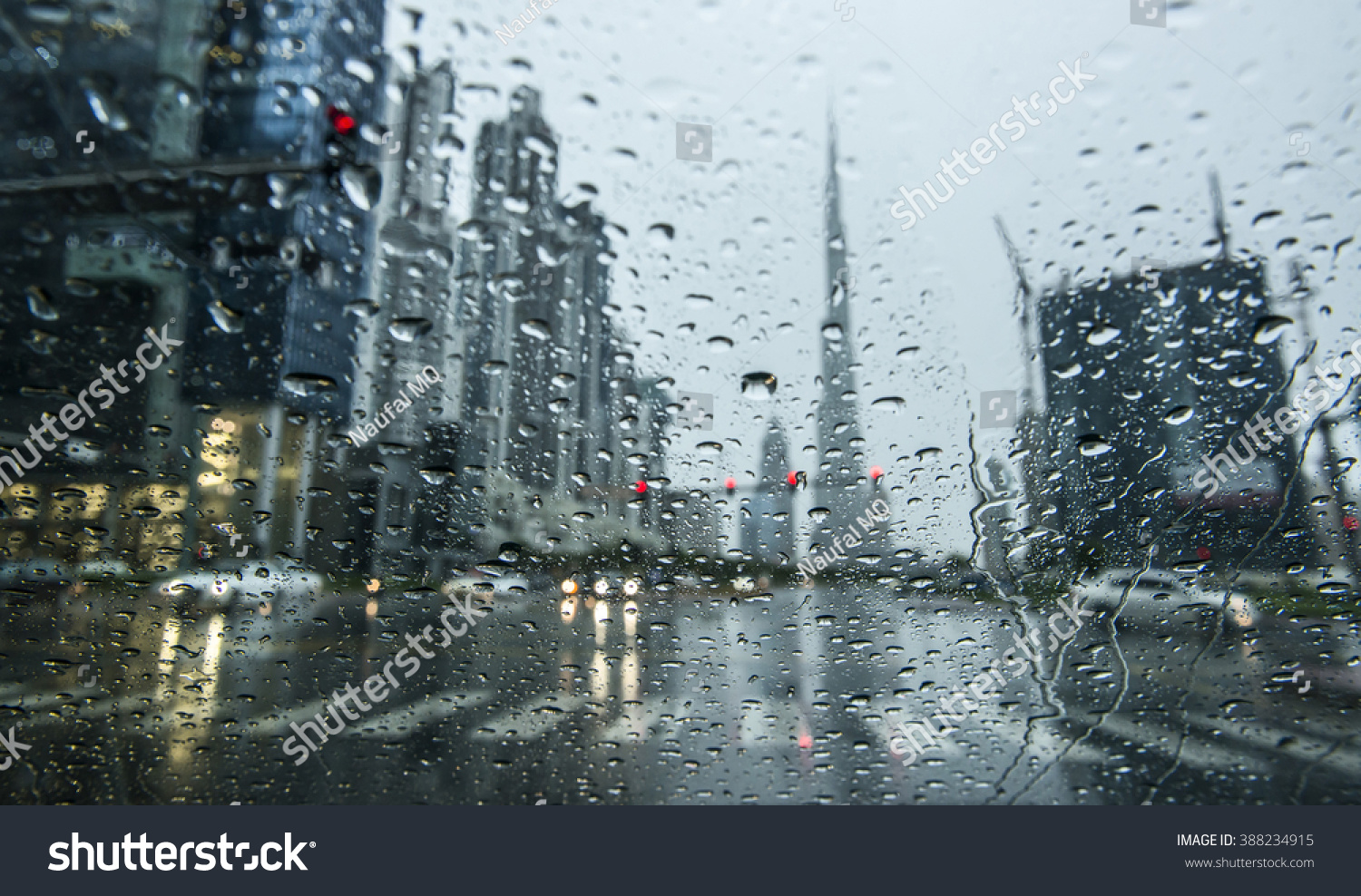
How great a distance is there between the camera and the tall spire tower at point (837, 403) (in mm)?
1945

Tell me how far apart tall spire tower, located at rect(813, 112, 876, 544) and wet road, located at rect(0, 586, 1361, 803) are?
393mm

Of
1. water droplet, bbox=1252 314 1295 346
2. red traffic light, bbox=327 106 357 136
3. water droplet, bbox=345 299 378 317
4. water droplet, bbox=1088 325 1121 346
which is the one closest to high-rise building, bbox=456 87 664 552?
water droplet, bbox=345 299 378 317

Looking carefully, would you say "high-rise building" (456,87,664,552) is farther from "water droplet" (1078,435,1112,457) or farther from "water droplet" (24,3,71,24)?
"water droplet" (1078,435,1112,457)

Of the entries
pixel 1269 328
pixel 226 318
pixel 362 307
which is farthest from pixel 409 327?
pixel 1269 328

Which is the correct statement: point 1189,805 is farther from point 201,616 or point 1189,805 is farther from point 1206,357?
point 201,616

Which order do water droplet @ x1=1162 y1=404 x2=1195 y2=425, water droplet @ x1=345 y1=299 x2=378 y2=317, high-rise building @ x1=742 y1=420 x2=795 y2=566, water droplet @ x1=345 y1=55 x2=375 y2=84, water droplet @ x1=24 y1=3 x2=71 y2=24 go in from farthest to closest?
high-rise building @ x1=742 y1=420 x2=795 y2=566 < water droplet @ x1=1162 y1=404 x2=1195 y2=425 < water droplet @ x1=345 y1=299 x2=378 y2=317 < water droplet @ x1=345 y1=55 x2=375 y2=84 < water droplet @ x1=24 y1=3 x2=71 y2=24

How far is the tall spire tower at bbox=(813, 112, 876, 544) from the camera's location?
195cm

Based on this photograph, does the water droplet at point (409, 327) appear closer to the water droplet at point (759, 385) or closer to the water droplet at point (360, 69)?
the water droplet at point (360, 69)

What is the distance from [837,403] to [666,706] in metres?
1.14

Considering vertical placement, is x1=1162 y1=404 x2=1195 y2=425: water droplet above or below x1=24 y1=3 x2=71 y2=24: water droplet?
below

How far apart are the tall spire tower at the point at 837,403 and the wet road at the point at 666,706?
1.29 ft

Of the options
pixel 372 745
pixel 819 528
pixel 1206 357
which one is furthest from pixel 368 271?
pixel 1206 357

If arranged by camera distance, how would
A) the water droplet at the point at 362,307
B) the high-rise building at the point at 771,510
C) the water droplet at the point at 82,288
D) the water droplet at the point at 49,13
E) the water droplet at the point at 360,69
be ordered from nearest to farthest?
the water droplet at the point at 49,13, the water droplet at the point at 82,288, the water droplet at the point at 360,69, the water droplet at the point at 362,307, the high-rise building at the point at 771,510

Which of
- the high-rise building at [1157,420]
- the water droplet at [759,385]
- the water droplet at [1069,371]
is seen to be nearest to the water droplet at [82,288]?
the water droplet at [759,385]
